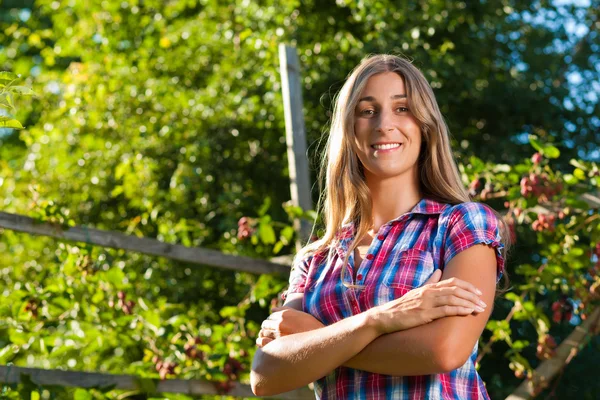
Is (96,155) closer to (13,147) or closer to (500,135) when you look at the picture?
(500,135)

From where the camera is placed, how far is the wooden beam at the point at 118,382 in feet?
8.82

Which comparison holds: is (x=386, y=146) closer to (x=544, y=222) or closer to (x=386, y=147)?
(x=386, y=147)

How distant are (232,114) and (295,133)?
39.7 inches

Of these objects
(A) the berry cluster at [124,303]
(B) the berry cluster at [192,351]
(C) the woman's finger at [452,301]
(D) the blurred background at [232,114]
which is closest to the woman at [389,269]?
(C) the woman's finger at [452,301]

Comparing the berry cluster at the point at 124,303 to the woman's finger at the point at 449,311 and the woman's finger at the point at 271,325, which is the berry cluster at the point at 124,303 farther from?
the woman's finger at the point at 449,311

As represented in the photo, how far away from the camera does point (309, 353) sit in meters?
1.57

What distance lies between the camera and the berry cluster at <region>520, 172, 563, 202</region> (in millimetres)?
2922

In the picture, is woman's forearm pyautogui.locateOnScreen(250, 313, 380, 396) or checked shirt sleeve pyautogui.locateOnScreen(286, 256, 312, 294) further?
checked shirt sleeve pyautogui.locateOnScreen(286, 256, 312, 294)

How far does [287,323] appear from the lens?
1.69 meters

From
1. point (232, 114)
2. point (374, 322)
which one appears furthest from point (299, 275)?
point (232, 114)

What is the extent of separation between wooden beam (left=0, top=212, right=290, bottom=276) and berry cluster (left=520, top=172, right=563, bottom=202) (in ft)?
3.23

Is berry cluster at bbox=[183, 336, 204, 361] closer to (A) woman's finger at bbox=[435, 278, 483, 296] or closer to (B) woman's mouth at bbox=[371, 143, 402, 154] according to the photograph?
(B) woman's mouth at bbox=[371, 143, 402, 154]

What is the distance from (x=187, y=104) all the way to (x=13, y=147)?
11.6 feet

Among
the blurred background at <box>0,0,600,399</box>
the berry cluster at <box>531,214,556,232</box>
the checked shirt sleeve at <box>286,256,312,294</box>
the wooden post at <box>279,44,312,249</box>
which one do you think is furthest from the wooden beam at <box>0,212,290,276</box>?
the checked shirt sleeve at <box>286,256,312,294</box>
